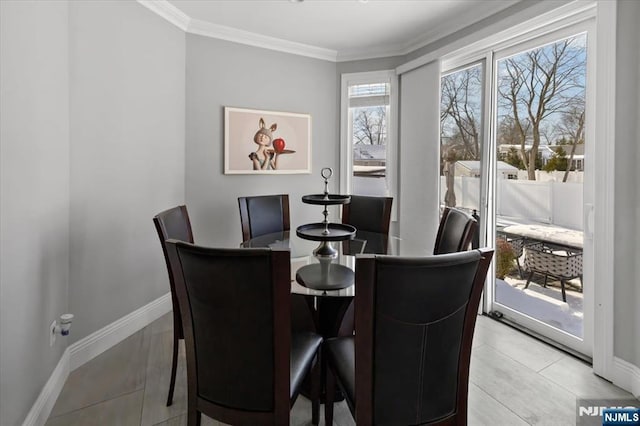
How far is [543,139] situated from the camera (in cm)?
261

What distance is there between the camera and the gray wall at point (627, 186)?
6.34ft

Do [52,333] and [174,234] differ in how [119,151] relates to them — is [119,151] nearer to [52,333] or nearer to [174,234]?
[174,234]

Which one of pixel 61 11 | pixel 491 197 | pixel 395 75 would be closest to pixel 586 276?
pixel 491 197

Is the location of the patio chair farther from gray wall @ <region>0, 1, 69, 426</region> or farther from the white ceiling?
gray wall @ <region>0, 1, 69, 426</region>

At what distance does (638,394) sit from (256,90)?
150 inches

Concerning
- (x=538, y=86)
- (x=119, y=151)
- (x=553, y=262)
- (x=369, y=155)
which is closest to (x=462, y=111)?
(x=538, y=86)

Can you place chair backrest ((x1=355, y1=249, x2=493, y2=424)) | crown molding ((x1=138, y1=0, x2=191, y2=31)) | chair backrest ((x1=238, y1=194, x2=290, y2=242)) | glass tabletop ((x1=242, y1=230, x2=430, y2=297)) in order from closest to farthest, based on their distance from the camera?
chair backrest ((x1=355, y1=249, x2=493, y2=424))
glass tabletop ((x1=242, y1=230, x2=430, y2=297))
crown molding ((x1=138, y1=0, x2=191, y2=31))
chair backrest ((x1=238, y1=194, x2=290, y2=242))

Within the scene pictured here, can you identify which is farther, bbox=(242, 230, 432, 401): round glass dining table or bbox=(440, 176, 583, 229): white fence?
bbox=(440, 176, 583, 229): white fence

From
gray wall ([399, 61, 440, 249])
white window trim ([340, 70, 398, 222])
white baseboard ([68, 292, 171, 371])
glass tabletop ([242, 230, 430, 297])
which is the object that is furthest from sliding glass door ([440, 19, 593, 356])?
white baseboard ([68, 292, 171, 371])

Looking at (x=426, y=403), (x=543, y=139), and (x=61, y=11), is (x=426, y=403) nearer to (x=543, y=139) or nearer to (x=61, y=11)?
(x=543, y=139)

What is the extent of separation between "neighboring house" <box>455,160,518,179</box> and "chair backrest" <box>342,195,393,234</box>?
0.80 metres

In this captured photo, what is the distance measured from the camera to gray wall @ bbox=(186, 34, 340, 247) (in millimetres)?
3393

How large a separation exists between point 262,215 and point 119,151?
1.22 m

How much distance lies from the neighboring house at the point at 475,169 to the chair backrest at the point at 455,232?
1.08 metres
